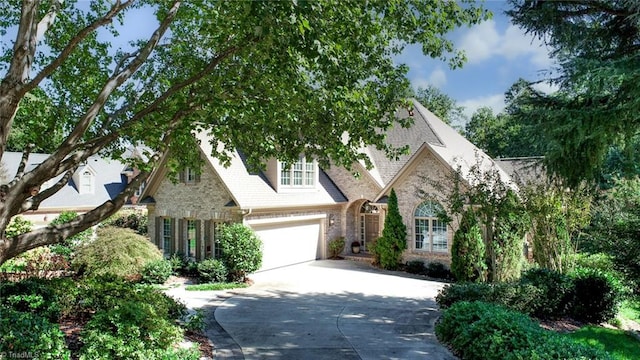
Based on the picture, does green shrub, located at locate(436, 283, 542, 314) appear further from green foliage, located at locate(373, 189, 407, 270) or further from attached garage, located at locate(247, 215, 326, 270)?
attached garage, located at locate(247, 215, 326, 270)

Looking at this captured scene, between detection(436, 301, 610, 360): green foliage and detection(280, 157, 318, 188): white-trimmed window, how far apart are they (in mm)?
11580

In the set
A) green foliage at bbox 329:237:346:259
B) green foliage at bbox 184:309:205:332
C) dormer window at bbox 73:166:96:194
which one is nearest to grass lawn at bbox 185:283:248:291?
green foliage at bbox 184:309:205:332

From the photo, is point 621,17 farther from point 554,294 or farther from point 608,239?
point 554,294

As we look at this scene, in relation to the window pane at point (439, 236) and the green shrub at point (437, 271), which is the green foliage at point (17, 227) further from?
the window pane at point (439, 236)

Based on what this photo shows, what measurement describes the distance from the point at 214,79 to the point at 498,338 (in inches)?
289

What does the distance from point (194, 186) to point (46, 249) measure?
7.04 meters

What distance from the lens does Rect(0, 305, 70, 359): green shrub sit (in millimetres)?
5941

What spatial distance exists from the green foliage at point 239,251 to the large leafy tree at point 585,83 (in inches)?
416

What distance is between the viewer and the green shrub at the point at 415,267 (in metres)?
18.4

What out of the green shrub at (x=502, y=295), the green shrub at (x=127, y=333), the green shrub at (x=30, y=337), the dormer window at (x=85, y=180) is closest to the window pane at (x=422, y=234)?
the green shrub at (x=502, y=295)

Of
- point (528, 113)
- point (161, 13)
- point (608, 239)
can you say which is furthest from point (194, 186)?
point (608, 239)

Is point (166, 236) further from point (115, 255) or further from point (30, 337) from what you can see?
point (30, 337)

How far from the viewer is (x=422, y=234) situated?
62.7 ft

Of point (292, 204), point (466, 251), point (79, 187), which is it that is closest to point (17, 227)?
point (79, 187)
